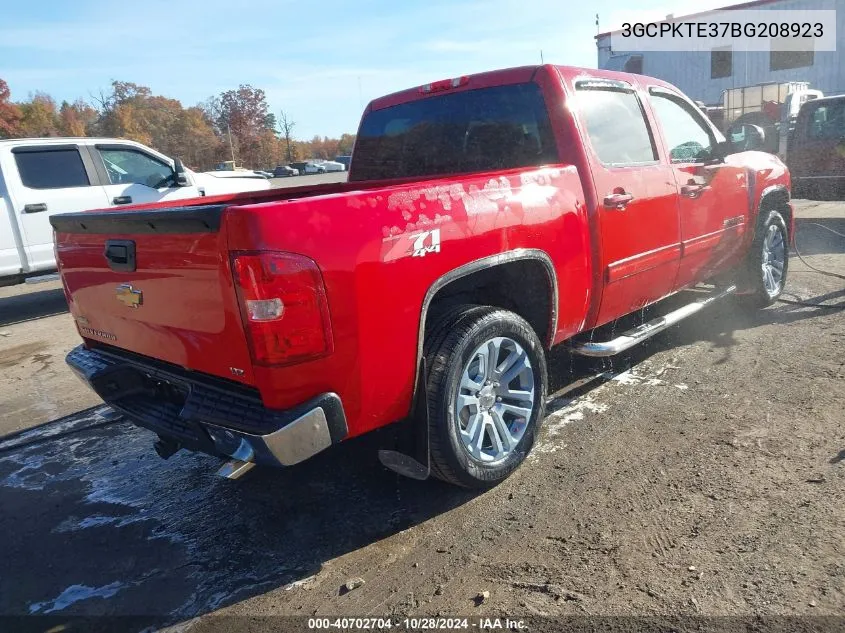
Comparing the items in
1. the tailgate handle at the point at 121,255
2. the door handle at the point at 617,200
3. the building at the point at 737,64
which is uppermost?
the building at the point at 737,64

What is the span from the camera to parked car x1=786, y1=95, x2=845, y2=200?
1033cm

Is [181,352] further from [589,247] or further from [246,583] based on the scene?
[589,247]

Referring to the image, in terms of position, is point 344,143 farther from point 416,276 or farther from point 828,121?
point 416,276

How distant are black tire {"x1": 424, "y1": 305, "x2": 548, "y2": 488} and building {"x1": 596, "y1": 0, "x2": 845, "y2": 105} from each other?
26395 mm

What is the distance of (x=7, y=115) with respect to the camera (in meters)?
51.1

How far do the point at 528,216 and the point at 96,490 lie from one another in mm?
2658

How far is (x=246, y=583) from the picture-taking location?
8.45ft

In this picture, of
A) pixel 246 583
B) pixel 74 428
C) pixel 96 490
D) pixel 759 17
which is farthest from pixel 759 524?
pixel 759 17

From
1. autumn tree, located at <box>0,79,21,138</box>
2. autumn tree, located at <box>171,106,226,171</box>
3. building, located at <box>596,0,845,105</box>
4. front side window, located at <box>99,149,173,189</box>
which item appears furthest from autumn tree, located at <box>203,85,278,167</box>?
front side window, located at <box>99,149,173,189</box>

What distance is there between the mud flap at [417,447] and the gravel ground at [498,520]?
27cm

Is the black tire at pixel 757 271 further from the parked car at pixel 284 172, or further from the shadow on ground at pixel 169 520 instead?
the parked car at pixel 284 172

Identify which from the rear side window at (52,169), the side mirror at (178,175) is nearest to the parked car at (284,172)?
the side mirror at (178,175)

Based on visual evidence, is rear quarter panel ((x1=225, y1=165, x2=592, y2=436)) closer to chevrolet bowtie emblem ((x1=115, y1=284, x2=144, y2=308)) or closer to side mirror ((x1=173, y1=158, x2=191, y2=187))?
chevrolet bowtie emblem ((x1=115, y1=284, x2=144, y2=308))

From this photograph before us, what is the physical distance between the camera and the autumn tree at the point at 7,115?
50.6 metres
